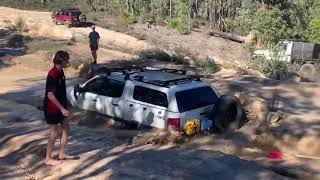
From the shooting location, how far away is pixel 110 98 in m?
11.4

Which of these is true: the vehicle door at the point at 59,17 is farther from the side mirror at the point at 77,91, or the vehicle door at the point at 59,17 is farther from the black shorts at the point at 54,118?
the black shorts at the point at 54,118

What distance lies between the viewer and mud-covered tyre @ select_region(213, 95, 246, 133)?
10602 mm

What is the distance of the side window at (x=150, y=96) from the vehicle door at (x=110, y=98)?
0.46 m

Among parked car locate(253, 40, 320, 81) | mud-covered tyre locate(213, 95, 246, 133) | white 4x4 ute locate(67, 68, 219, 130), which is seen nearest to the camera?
white 4x4 ute locate(67, 68, 219, 130)

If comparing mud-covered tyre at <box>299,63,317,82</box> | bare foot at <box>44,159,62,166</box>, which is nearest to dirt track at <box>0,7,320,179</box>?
bare foot at <box>44,159,62,166</box>

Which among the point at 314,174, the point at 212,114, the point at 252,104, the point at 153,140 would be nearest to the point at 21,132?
the point at 153,140

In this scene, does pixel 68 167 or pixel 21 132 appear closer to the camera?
pixel 68 167

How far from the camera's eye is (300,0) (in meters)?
43.9

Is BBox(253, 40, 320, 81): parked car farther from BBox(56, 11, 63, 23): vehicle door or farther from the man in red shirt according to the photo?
the man in red shirt

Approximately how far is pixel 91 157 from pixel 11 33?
97.1 feet

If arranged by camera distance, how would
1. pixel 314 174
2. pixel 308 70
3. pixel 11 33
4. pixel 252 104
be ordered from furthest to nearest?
pixel 11 33 < pixel 308 70 < pixel 252 104 < pixel 314 174

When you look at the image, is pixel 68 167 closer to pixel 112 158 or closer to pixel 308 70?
pixel 112 158

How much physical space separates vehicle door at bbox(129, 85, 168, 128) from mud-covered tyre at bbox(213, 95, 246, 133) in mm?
1107

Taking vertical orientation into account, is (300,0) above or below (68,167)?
above
